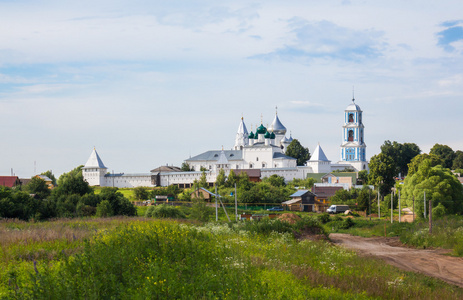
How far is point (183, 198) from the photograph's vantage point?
55.2m

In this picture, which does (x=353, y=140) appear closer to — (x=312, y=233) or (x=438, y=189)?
(x=438, y=189)

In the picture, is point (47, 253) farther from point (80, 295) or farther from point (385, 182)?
point (385, 182)

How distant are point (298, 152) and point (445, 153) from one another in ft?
86.5

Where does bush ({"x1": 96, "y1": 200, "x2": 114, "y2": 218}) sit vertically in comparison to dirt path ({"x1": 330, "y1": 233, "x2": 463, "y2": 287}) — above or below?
above

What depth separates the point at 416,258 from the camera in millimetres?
20578

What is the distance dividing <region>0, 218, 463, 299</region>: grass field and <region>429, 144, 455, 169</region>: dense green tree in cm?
9353

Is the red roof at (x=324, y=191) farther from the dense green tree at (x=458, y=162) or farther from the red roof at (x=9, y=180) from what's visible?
the dense green tree at (x=458, y=162)

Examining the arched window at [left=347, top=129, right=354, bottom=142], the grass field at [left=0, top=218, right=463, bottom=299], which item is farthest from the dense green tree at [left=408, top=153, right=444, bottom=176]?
the grass field at [left=0, top=218, right=463, bottom=299]

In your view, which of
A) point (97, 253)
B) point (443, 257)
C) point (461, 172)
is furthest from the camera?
point (461, 172)

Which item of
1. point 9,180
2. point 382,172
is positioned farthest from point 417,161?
point 9,180

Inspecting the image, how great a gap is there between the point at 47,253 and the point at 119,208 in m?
22.0

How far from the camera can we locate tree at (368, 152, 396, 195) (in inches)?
2450

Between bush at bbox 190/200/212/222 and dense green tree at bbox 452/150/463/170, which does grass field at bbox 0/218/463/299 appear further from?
dense green tree at bbox 452/150/463/170

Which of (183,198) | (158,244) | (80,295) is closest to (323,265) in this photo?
(158,244)
